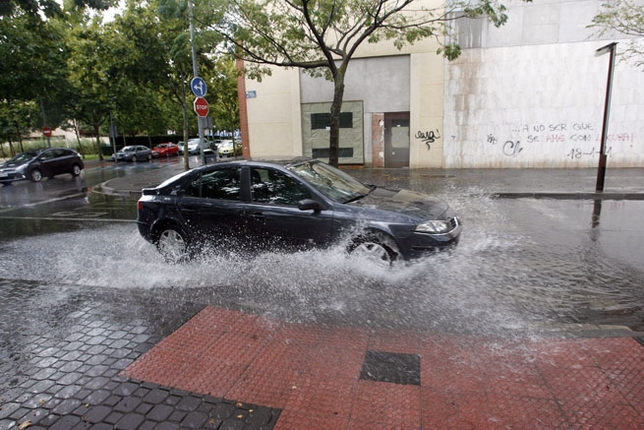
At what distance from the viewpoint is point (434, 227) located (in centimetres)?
478

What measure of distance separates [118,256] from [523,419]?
5958 millimetres

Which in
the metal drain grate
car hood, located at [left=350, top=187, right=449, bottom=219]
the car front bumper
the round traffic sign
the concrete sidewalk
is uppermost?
the round traffic sign

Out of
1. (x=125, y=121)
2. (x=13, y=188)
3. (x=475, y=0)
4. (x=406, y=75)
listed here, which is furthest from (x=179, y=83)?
(x=125, y=121)

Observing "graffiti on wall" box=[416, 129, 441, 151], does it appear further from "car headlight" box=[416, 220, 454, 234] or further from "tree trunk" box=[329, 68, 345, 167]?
"car headlight" box=[416, 220, 454, 234]

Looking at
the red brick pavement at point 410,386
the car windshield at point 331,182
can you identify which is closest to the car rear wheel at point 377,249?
the car windshield at point 331,182

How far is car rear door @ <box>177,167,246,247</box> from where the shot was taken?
543cm

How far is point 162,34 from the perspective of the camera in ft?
57.7

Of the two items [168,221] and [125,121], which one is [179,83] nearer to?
[168,221]

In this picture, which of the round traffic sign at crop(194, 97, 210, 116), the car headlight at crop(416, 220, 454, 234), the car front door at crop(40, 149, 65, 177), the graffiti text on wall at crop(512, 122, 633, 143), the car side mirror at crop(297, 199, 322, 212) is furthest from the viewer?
the car front door at crop(40, 149, 65, 177)

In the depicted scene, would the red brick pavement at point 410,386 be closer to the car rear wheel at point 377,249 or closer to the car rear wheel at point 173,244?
the car rear wheel at point 377,249

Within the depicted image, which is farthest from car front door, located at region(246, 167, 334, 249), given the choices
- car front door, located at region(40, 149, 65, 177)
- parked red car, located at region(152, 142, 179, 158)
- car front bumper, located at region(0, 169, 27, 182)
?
parked red car, located at region(152, 142, 179, 158)

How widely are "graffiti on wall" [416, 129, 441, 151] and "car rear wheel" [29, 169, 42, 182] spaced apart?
17.7 meters

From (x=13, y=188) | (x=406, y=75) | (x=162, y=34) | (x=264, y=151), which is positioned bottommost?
(x=13, y=188)

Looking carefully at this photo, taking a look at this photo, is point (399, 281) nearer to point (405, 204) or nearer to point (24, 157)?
point (405, 204)
